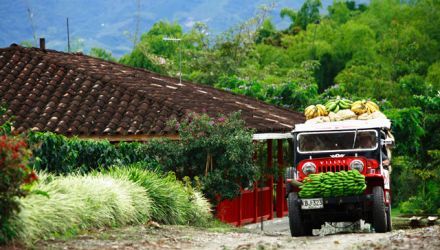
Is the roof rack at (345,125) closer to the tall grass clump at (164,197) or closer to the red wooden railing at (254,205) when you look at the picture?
the tall grass clump at (164,197)

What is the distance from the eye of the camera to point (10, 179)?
47.3ft

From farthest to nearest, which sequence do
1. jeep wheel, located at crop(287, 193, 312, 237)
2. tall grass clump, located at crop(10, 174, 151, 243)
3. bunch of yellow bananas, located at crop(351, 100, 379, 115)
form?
bunch of yellow bananas, located at crop(351, 100, 379, 115)
jeep wheel, located at crop(287, 193, 312, 237)
tall grass clump, located at crop(10, 174, 151, 243)

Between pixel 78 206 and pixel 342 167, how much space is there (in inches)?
231

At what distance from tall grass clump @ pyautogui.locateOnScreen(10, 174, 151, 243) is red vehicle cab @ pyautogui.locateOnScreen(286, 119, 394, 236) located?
316cm

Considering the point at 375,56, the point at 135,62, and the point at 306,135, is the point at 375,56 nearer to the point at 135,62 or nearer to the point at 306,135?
the point at 135,62

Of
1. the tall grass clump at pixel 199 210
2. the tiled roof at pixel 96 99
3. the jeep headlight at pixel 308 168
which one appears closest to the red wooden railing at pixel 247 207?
the tall grass clump at pixel 199 210

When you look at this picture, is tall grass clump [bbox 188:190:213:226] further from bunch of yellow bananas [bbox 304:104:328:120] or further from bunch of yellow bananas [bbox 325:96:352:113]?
bunch of yellow bananas [bbox 325:96:352:113]

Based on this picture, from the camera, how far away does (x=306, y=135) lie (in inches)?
847

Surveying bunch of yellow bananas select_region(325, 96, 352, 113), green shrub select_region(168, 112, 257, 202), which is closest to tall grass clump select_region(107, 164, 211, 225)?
green shrub select_region(168, 112, 257, 202)

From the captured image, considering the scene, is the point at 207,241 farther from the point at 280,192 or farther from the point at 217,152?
the point at 280,192

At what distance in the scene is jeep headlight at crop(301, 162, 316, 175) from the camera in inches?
818

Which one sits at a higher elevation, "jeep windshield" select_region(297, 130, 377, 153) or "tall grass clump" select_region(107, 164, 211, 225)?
"jeep windshield" select_region(297, 130, 377, 153)

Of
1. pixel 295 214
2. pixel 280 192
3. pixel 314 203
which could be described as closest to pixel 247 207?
pixel 280 192

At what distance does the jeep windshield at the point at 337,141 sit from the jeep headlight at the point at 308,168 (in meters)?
0.52
